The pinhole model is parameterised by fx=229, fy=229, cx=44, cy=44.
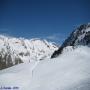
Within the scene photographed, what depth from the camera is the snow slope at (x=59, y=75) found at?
14.1 m

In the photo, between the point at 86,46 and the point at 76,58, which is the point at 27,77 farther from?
the point at 86,46

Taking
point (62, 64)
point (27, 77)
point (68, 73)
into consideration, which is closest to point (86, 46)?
point (62, 64)

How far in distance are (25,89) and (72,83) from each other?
2.99 m

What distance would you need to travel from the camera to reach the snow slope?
14.1 meters

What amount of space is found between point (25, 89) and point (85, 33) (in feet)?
33.2

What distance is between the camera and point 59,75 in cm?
1552

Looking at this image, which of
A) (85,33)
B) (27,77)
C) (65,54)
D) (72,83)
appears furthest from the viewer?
(85,33)

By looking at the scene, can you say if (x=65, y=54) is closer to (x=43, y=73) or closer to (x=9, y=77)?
Result: (x=43, y=73)

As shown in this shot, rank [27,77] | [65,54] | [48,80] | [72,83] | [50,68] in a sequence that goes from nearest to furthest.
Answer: [72,83]
[48,80]
[27,77]
[50,68]
[65,54]

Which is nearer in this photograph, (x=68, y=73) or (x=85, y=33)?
(x=68, y=73)

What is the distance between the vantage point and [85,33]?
22.2 metres

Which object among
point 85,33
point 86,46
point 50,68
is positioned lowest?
point 50,68

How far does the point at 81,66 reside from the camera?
1595 cm

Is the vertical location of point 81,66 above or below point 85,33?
below
